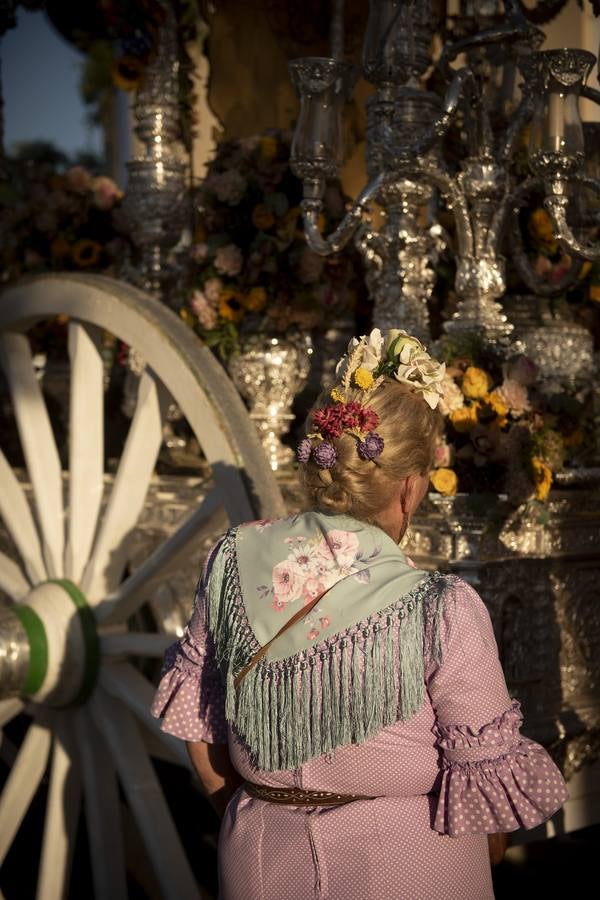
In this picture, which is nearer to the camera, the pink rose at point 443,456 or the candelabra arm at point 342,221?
the pink rose at point 443,456

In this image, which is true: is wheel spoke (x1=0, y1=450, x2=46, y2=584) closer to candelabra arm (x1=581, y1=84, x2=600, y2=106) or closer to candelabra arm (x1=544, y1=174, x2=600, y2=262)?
candelabra arm (x1=544, y1=174, x2=600, y2=262)

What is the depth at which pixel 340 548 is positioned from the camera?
1.72 meters

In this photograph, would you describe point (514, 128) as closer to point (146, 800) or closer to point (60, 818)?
point (146, 800)

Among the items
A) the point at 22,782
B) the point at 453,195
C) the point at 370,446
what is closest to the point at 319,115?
the point at 453,195

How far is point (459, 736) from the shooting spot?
1.60 m

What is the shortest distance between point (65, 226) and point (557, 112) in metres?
2.00

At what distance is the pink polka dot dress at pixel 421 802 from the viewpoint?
1.59 meters

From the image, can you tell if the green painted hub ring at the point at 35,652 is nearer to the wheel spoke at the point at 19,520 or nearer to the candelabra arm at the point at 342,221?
the wheel spoke at the point at 19,520

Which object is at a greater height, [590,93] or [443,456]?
[590,93]

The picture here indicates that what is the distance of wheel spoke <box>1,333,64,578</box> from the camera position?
2951mm

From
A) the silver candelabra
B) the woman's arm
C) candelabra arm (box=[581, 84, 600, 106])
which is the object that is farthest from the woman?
candelabra arm (box=[581, 84, 600, 106])

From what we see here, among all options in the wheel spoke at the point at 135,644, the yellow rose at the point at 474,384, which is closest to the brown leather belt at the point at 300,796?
the wheel spoke at the point at 135,644

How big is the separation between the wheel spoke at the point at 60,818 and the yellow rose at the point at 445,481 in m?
1.01

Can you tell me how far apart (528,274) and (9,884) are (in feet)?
6.66
